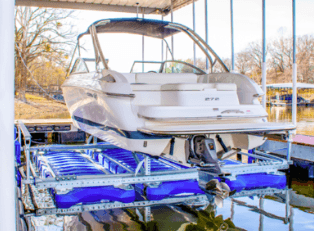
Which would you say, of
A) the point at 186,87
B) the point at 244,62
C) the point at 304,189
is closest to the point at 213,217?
the point at 186,87

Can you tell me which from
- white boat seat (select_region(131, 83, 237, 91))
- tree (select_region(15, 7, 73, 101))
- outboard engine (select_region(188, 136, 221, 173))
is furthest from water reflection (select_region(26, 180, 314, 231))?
tree (select_region(15, 7, 73, 101))

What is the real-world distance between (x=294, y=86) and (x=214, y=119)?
3229mm

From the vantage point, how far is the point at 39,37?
18.9 metres

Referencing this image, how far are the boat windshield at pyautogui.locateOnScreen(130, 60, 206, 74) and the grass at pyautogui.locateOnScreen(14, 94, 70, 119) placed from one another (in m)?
11.3

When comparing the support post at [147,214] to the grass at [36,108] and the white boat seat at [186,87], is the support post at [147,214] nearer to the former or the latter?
the white boat seat at [186,87]

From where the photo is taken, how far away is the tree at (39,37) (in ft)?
60.2

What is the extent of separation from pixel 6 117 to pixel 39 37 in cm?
1921

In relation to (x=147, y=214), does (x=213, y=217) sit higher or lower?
higher

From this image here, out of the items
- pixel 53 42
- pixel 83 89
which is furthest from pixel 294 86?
pixel 53 42

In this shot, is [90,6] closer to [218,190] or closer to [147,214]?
[147,214]

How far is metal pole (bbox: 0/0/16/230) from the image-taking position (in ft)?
4.17

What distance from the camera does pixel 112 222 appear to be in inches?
131

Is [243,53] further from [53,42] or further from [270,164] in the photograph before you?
[53,42]

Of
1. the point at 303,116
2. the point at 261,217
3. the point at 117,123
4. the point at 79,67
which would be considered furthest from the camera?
the point at 303,116
